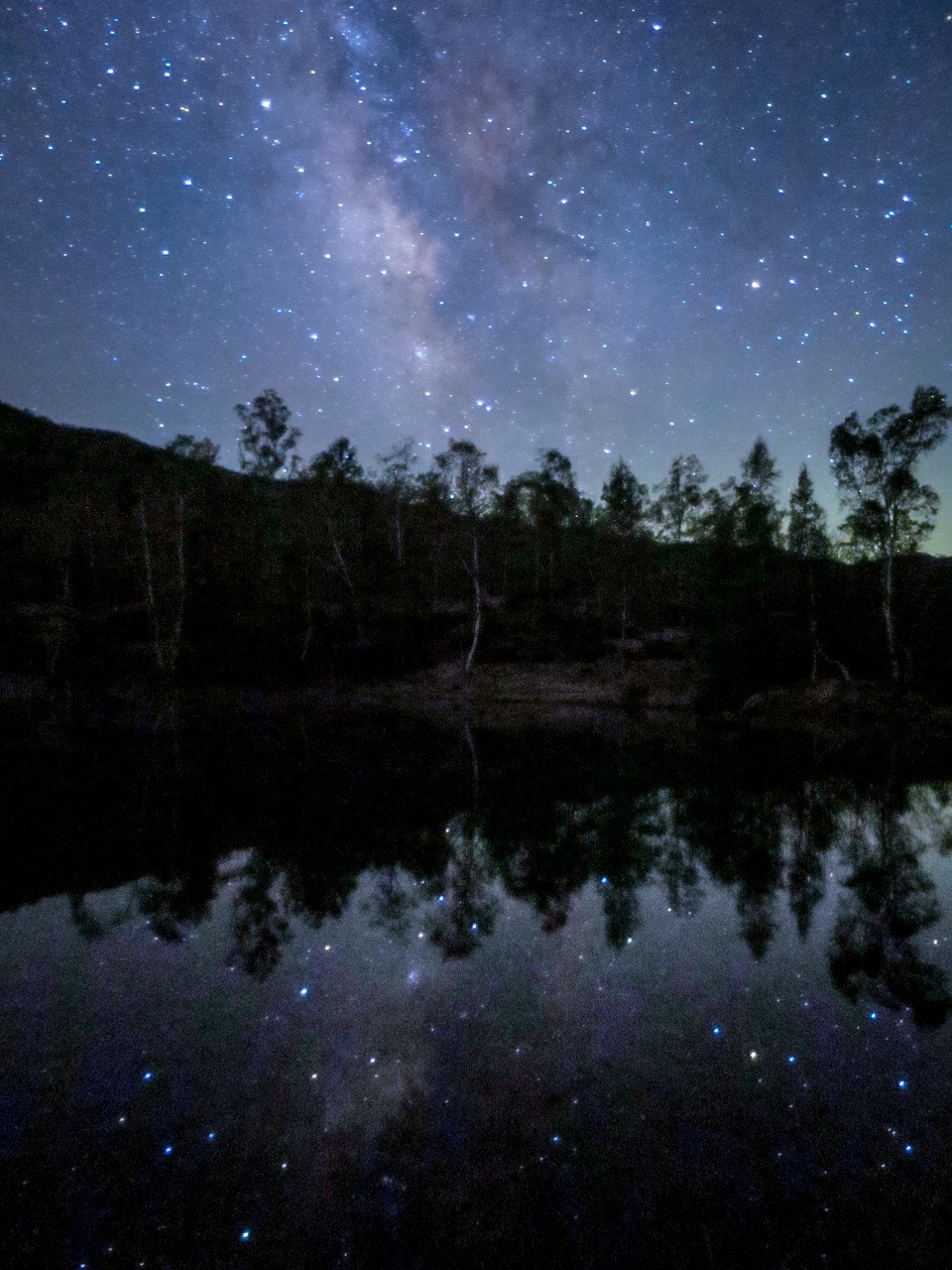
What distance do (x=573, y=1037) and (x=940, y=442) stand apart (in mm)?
35834

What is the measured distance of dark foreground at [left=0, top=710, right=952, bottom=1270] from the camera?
3109 mm

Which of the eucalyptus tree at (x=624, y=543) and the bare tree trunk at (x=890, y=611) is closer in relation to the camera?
the bare tree trunk at (x=890, y=611)

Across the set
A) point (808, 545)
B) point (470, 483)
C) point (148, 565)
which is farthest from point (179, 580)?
point (808, 545)

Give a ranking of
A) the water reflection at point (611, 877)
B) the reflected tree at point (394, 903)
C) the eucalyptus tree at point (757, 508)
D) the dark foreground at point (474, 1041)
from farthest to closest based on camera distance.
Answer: the eucalyptus tree at point (757, 508), the reflected tree at point (394, 903), the water reflection at point (611, 877), the dark foreground at point (474, 1041)

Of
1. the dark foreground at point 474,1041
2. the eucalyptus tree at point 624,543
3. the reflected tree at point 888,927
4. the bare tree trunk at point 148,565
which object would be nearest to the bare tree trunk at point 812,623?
the eucalyptus tree at point 624,543

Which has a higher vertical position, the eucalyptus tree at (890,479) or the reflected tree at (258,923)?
the eucalyptus tree at (890,479)

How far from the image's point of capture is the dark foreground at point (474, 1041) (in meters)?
3.11

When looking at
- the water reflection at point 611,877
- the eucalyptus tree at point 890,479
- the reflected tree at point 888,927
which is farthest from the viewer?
the eucalyptus tree at point 890,479

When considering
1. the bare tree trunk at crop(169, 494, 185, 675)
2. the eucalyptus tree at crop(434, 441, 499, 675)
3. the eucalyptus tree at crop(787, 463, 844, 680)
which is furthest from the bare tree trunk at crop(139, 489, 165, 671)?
the eucalyptus tree at crop(787, 463, 844, 680)

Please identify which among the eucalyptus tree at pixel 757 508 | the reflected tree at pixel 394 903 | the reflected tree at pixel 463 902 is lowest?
the reflected tree at pixel 394 903

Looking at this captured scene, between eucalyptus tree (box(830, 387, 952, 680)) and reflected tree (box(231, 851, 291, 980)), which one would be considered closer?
reflected tree (box(231, 851, 291, 980))

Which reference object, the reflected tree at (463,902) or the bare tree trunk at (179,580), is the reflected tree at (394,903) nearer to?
the reflected tree at (463,902)

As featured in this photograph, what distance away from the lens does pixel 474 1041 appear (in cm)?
475

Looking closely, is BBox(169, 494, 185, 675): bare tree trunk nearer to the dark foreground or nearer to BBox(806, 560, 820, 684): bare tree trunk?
the dark foreground
